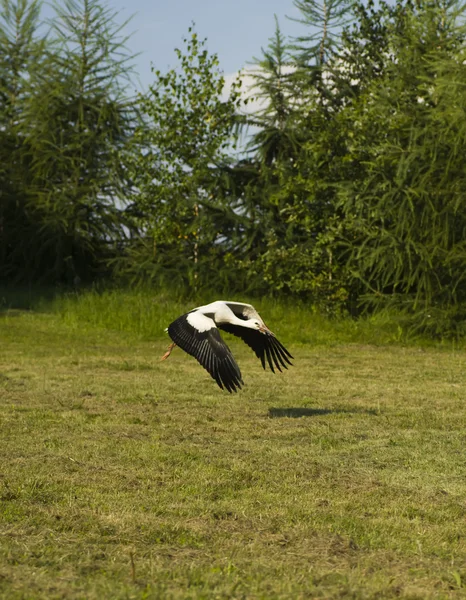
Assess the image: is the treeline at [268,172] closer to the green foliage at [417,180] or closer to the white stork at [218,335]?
the green foliage at [417,180]

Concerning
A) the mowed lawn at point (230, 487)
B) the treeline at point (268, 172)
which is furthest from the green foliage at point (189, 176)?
the mowed lawn at point (230, 487)

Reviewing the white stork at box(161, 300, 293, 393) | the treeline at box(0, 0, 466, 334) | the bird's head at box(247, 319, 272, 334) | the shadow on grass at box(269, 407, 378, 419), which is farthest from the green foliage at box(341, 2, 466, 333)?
the bird's head at box(247, 319, 272, 334)

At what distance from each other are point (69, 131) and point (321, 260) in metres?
9.01

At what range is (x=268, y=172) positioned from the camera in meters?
19.4

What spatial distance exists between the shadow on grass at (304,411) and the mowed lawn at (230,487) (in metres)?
0.03

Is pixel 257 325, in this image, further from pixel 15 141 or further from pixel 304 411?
pixel 15 141

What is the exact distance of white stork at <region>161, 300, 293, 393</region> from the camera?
25.1ft

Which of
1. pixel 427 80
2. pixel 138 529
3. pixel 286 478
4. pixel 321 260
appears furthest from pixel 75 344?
pixel 138 529

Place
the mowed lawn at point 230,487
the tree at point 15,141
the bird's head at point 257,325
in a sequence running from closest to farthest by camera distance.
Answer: the mowed lawn at point 230,487 < the bird's head at point 257,325 < the tree at point 15,141

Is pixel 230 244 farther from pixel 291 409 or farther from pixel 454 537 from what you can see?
pixel 454 537

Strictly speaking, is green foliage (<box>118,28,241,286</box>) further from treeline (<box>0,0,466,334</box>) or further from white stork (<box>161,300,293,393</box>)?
white stork (<box>161,300,293,393</box>)

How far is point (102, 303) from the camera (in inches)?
727

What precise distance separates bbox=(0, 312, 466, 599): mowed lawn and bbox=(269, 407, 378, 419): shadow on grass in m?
0.03

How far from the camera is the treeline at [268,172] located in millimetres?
15438
